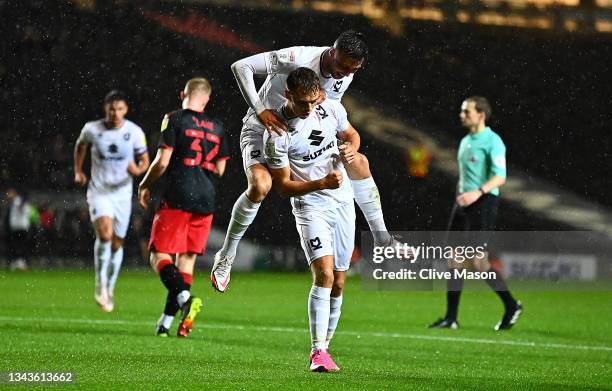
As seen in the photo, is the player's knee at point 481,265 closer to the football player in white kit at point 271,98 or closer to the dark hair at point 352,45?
the football player in white kit at point 271,98

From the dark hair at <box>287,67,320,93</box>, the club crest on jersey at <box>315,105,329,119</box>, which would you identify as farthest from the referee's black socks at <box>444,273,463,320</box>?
the dark hair at <box>287,67,320,93</box>

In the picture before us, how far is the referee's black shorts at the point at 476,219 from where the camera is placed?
1037 centimetres

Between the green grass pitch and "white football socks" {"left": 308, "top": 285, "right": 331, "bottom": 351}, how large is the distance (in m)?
0.26

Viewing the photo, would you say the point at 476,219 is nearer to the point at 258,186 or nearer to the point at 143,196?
the point at 143,196

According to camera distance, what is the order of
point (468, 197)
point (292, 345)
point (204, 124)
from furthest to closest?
point (468, 197) < point (204, 124) < point (292, 345)

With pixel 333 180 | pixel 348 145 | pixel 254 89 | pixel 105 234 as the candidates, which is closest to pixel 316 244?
pixel 333 180

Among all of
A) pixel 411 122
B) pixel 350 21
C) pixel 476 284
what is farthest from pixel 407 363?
pixel 411 122

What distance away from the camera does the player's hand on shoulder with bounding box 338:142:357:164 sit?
6.71 meters

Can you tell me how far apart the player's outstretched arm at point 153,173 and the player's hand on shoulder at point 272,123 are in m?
2.22

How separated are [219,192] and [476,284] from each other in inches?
435

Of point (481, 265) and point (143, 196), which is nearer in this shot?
point (143, 196)

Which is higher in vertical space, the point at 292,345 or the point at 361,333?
the point at 361,333

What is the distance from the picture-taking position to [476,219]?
10438 millimetres

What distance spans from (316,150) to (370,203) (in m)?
0.86
